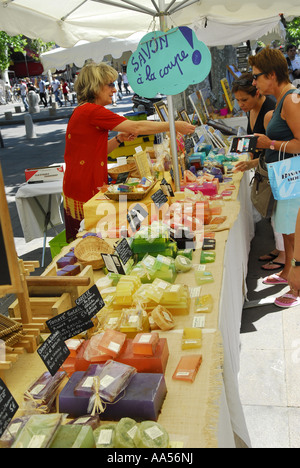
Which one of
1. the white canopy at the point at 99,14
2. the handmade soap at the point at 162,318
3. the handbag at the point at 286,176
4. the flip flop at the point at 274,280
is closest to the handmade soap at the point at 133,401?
the handmade soap at the point at 162,318

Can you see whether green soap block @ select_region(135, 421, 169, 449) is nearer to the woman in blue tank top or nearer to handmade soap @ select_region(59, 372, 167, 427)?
handmade soap @ select_region(59, 372, 167, 427)

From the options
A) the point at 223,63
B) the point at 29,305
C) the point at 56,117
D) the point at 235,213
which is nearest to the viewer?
the point at 29,305

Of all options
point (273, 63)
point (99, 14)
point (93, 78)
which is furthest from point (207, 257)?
point (99, 14)

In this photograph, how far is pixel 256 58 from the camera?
3436 mm

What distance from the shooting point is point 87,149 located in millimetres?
3639

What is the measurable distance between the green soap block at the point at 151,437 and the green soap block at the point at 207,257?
4.60ft

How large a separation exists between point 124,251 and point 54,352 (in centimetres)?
94

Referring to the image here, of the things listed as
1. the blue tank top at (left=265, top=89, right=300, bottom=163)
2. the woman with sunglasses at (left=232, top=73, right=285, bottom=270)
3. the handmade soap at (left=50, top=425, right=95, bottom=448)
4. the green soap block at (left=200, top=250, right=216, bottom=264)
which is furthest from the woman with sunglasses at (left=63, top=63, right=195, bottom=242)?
the handmade soap at (left=50, top=425, right=95, bottom=448)

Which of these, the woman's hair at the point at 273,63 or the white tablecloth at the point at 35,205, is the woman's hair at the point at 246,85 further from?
the white tablecloth at the point at 35,205

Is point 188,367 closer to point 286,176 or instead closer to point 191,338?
point 191,338

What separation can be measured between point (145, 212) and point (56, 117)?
20.0 metres

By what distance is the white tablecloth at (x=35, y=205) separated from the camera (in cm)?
523

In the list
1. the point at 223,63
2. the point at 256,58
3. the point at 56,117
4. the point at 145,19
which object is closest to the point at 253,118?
the point at 256,58

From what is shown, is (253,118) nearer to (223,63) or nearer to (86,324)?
(86,324)
